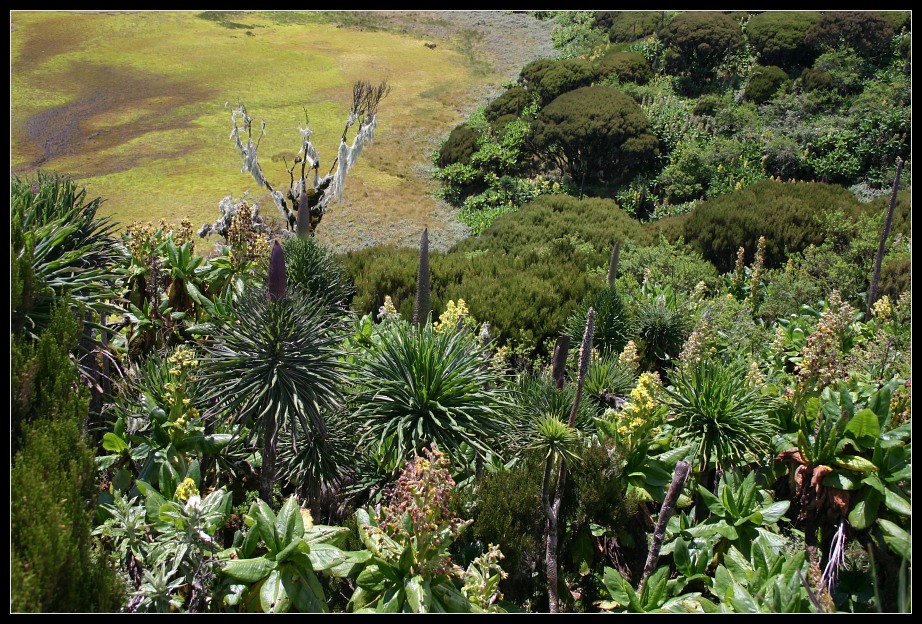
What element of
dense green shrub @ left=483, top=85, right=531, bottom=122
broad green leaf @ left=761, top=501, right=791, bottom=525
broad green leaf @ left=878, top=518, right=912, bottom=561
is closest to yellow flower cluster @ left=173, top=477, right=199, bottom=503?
broad green leaf @ left=761, top=501, right=791, bottom=525

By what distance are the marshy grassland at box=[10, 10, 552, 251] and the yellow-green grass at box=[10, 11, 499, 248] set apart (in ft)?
0.24

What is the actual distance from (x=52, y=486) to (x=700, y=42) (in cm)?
3106

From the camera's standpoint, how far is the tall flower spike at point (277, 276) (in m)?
4.18

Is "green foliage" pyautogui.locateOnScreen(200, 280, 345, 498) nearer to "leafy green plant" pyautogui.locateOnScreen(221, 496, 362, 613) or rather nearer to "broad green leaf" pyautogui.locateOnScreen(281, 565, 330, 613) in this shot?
"leafy green plant" pyautogui.locateOnScreen(221, 496, 362, 613)

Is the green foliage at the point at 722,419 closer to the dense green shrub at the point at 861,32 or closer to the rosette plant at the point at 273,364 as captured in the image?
the rosette plant at the point at 273,364

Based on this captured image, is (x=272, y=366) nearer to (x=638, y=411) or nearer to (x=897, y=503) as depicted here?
(x=638, y=411)

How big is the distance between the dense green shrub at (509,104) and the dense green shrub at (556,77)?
2.37 ft

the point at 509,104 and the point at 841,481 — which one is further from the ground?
the point at 509,104

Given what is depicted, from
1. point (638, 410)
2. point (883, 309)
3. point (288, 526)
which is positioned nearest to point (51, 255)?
point (288, 526)

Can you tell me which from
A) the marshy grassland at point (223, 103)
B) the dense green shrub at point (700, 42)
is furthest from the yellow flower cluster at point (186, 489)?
the dense green shrub at point (700, 42)

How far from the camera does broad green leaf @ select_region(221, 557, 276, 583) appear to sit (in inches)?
147

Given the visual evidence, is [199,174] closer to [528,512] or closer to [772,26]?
[528,512]

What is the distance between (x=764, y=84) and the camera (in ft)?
84.5

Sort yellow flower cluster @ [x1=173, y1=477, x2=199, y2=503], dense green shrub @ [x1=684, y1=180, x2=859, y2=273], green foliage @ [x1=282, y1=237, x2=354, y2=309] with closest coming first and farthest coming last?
yellow flower cluster @ [x1=173, y1=477, x2=199, y2=503] → green foliage @ [x1=282, y1=237, x2=354, y2=309] → dense green shrub @ [x1=684, y1=180, x2=859, y2=273]
